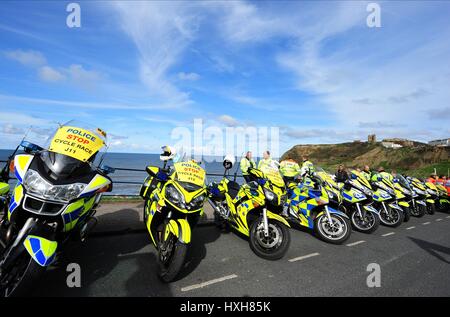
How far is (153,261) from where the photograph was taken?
3.77 m

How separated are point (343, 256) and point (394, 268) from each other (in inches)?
29.1

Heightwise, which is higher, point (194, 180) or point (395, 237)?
point (194, 180)

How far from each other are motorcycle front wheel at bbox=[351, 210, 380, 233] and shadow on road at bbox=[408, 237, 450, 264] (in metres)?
0.79

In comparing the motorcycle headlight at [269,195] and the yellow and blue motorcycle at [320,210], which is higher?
the motorcycle headlight at [269,195]

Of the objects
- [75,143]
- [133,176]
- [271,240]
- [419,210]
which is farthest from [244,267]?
[133,176]

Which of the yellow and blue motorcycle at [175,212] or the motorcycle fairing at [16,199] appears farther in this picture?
the yellow and blue motorcycle at [175,212]

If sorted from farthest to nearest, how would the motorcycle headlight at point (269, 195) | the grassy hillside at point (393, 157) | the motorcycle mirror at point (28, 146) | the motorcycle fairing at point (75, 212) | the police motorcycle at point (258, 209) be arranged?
the grassy hillside at point (393, 157)
the motorcycle headlight at point (269, 195)
the police motorcycle at point (258, 209)
the motorcycle mirror at point (28, 146)
the motorcycle fairing at point (75, 212)

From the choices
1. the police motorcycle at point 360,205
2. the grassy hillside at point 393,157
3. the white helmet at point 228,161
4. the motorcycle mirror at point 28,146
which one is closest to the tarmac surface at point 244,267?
the police motorcycle at point 360,205

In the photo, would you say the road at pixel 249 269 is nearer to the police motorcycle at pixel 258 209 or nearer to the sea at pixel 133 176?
the police motorcycle at pixel 258 209

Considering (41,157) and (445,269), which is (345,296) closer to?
(445,269)

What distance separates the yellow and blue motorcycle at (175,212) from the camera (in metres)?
3.05

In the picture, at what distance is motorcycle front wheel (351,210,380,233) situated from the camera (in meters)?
6.22

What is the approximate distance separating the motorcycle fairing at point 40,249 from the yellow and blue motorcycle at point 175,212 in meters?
1.22

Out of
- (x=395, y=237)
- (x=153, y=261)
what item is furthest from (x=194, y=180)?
(x=395, y=237)
